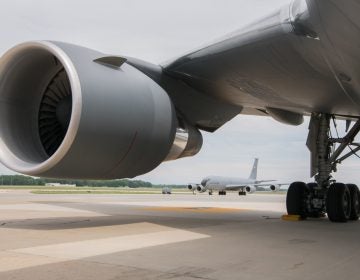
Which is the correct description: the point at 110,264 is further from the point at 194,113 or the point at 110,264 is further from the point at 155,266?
the point at 194,113

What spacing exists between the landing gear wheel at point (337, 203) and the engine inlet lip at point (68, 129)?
6.00 m

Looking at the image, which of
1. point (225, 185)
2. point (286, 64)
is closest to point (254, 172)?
point (225, 185)

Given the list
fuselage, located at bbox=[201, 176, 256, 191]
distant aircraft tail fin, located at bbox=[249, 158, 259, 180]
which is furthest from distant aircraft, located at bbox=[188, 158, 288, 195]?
distant aircraft tail fin, located at bbox=[249, 158, 259, 180]

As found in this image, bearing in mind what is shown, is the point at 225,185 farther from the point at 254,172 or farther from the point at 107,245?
the point at 107,245

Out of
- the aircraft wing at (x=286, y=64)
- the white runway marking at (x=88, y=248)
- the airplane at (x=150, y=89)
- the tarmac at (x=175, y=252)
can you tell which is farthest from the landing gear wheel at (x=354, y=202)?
the white runway marking at (x=88, y=248)

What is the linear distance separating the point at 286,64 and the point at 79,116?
3.32 m

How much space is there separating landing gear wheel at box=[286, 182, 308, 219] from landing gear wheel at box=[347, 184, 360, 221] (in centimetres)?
102

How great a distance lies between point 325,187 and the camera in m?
10.5

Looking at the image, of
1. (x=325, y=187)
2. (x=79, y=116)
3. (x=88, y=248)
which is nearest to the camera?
(x=88, y=248)

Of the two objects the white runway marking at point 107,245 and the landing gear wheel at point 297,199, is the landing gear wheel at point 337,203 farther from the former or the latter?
the white runway marking at point 107,245

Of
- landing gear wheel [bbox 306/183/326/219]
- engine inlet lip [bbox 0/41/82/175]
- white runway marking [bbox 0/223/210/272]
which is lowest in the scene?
white runway marking [bbox 0/223/210/272]

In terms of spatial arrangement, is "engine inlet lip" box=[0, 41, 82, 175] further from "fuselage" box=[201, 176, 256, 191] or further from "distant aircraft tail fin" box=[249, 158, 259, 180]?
"distant aircraft tail fin" box=[249, 158, 259, 180]

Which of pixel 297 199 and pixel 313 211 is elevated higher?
pixel 297 199

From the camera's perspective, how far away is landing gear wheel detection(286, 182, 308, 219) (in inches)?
427
